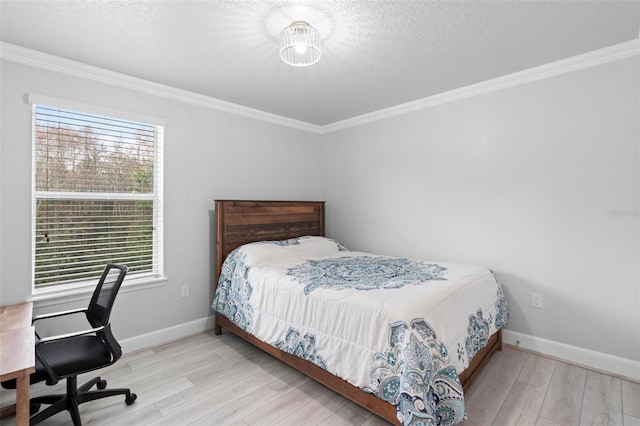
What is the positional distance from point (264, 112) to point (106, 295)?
259 centimetres

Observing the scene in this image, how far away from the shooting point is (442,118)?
327 cm

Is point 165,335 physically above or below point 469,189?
below

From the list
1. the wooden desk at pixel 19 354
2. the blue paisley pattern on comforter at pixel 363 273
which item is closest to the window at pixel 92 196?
the wooden desk at pixel 19 354

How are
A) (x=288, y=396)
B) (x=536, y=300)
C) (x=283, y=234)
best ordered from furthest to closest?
(x=283, y=234) → (x=536, y=300) → (x=288, y=396)

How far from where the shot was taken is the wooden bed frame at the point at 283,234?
1.89 meters

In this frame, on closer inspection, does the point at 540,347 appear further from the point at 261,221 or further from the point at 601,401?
the point at 261,221

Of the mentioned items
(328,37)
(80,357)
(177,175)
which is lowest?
(80,357)

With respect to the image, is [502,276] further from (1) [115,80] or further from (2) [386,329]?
(1) [115,80]

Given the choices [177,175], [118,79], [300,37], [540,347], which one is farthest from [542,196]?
[118,79]

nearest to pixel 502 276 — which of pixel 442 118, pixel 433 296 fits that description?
pixel 433 296

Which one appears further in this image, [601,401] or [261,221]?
[261,221]

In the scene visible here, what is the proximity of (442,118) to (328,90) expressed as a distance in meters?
1.22

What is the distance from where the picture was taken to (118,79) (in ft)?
8.96

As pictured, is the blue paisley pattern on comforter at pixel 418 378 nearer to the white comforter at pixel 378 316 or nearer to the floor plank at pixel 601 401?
the white comforter at pixel 378 316
